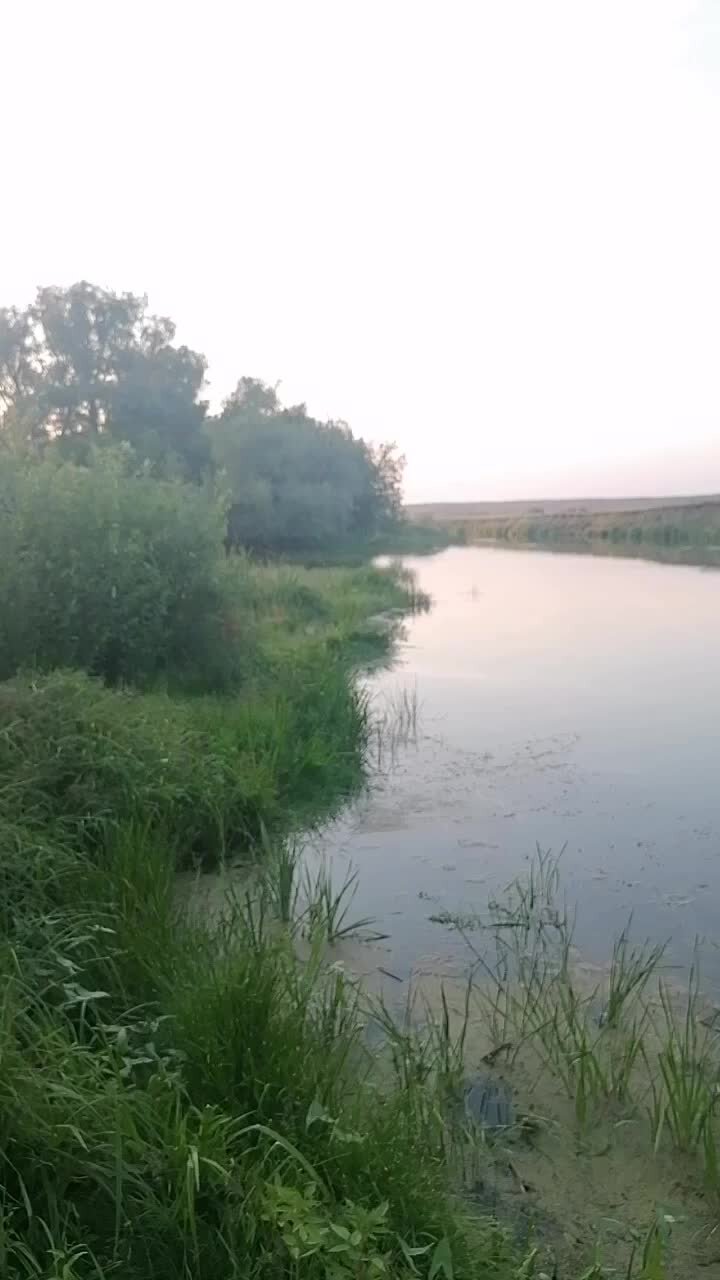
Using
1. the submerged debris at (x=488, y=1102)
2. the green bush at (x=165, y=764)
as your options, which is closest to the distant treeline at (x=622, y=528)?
the green bush at (x=165, y=764)

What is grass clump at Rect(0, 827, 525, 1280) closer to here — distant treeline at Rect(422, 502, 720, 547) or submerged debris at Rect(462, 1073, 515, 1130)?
submerged debris at Rect(462, 1073, 515, 1130)

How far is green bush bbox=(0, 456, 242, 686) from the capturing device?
26.5 ft

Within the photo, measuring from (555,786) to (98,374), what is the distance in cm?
2563

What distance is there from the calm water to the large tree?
15.5m

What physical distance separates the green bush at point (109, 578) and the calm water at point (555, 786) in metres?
2.46

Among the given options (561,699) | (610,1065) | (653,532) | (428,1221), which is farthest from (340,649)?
(653,532)

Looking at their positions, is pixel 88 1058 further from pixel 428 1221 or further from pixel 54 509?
pixel 54 509

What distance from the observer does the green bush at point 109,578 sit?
8086mm

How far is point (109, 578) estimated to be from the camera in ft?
27.7

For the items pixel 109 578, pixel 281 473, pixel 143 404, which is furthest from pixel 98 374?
pixel 109 578

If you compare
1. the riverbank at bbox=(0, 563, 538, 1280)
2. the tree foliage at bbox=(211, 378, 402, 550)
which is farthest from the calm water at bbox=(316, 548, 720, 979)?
the tree foliage at bbox=(211, 378, 402, 550)

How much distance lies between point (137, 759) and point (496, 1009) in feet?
8.87

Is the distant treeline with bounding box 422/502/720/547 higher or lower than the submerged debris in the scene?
higher

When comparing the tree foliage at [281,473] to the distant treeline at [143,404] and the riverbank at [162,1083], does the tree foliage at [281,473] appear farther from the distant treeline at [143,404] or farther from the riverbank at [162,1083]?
the riverbank at [162,1083]
